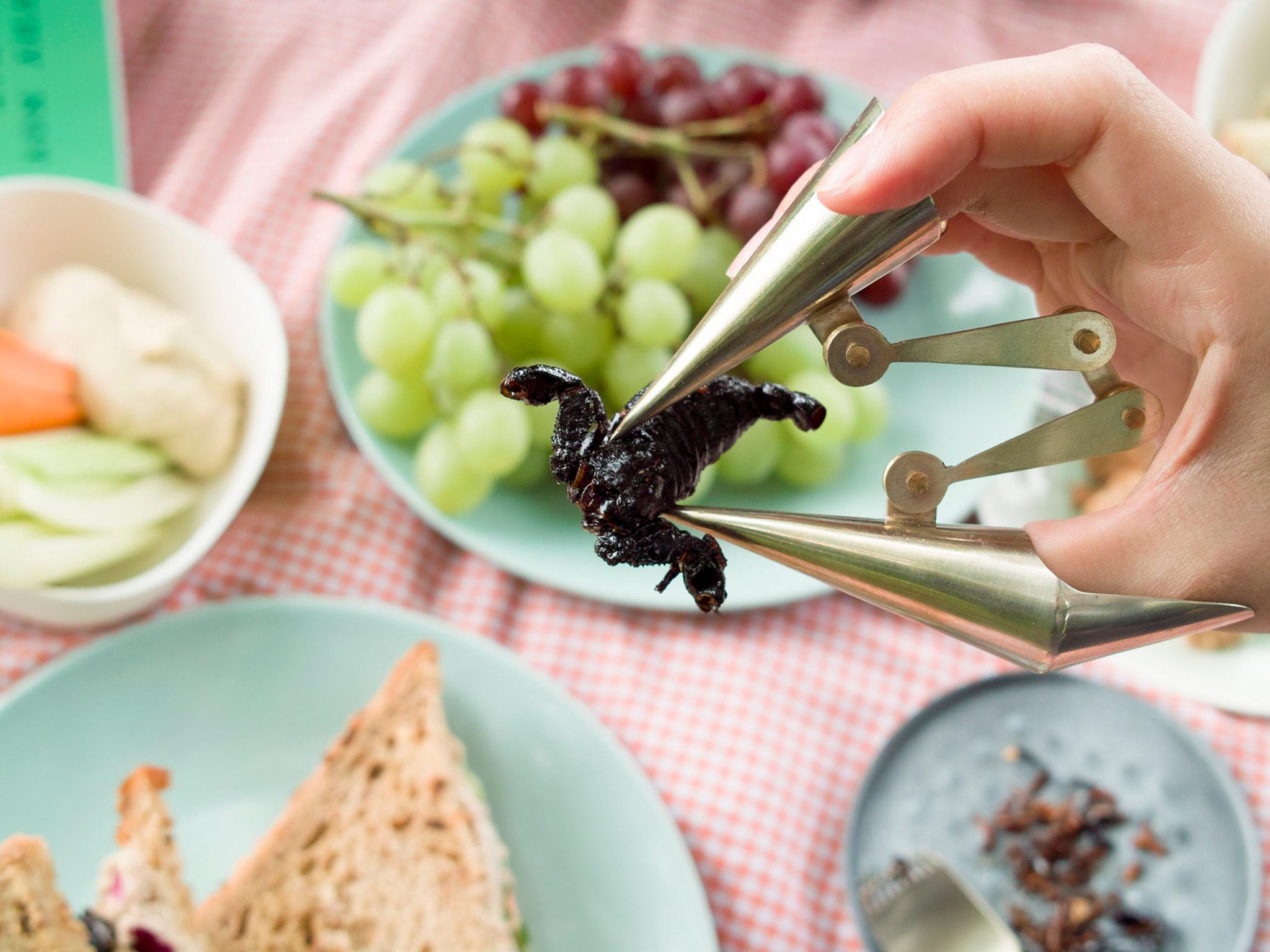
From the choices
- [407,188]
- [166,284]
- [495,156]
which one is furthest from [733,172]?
[166,284]

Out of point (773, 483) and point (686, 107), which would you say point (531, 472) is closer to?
point (773, 483)

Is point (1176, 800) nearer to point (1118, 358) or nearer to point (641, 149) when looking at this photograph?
point (1118, 358)

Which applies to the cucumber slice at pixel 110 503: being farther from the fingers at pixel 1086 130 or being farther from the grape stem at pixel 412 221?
the fingers at pixel 1086 130

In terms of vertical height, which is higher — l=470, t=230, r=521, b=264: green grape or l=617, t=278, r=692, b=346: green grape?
l=470, t=230, r=521, b=264: green grape

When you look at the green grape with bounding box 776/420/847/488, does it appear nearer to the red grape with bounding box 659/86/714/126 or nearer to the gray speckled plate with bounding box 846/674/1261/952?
the gray speckled plate with bounding box 846/674/1261/952

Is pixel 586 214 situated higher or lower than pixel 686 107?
lower

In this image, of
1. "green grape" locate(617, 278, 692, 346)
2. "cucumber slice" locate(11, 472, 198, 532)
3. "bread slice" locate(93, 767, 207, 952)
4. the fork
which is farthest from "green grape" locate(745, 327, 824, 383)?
"bread slice" locate(93, 767, 207, 952)

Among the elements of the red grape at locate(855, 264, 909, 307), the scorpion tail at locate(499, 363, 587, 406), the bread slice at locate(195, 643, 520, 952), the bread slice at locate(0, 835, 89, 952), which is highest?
the red grape at locate(855, 264, 909, 307)
